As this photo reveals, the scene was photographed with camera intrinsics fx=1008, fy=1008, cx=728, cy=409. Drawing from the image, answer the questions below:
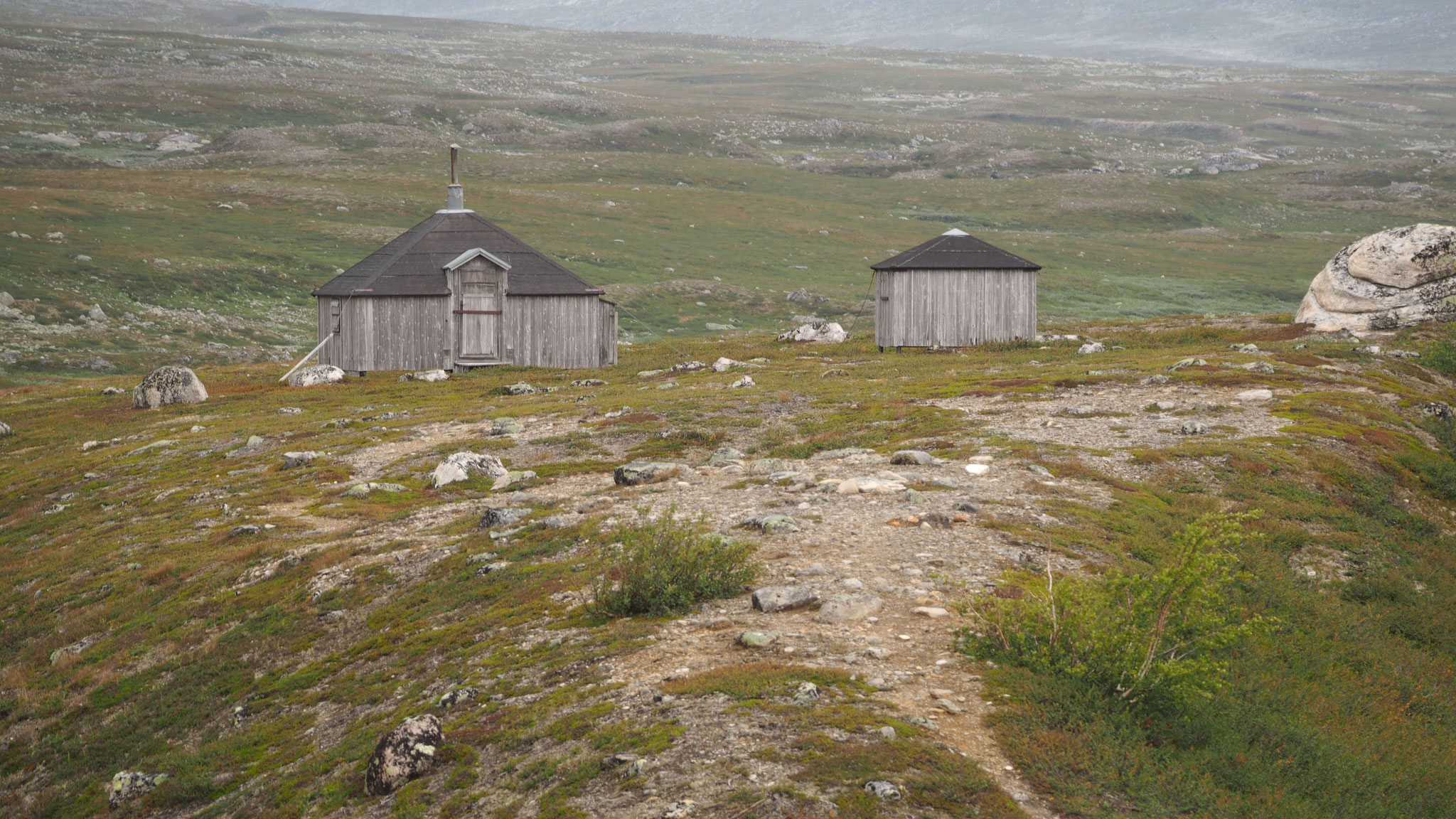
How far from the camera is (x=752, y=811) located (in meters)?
7.02

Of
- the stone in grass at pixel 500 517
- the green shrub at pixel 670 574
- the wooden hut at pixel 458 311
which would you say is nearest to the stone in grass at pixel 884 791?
the green shrub at pixel 670 574

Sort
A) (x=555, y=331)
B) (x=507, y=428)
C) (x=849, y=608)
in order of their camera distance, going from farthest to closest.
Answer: (x=555, y=331) → (x=507, y=428) → (x=849, y=608)

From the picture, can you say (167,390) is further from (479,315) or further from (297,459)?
(297,459)

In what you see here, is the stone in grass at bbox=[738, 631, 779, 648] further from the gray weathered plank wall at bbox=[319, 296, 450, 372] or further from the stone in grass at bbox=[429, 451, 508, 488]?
the gray weathered plank wall at bbox=[319, 296, 450, 372]

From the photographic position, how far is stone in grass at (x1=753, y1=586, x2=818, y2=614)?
36.5 feet

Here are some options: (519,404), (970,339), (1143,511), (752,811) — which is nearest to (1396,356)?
(970,339)

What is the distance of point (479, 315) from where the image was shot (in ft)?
145

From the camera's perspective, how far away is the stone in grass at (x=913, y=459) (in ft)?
60.4

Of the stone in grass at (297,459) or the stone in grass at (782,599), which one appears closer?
the stone in grass at (782,599)

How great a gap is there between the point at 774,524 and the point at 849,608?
135 inches

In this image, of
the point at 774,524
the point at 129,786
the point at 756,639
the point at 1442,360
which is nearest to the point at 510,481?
the point at 774,524

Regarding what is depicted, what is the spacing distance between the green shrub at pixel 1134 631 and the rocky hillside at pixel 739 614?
8.6 inches

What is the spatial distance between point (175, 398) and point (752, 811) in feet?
118

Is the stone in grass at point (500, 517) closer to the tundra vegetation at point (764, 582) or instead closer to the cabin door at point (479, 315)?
the tundra vegetation at point (764, 582)
